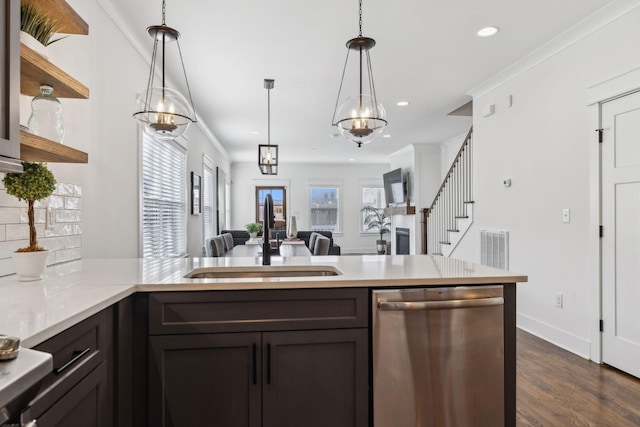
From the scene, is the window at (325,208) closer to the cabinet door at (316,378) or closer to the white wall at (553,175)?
the white wall at (553,175)

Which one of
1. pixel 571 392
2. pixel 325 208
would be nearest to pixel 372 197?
pixel 325 208

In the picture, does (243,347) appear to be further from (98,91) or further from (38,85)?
(98,91)

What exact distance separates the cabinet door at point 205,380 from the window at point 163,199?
7.04ft

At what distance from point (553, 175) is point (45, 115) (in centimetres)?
380

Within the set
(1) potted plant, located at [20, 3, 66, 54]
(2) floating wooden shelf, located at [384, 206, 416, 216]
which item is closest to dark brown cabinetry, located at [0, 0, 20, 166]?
(1) potted plant, located at [20, 3, 66, 54]

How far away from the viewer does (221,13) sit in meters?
2.83

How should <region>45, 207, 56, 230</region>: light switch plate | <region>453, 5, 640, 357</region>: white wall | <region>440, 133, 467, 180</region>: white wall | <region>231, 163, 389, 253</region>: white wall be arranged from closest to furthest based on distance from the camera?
<region>45, 207, 56, 230</region>: light switch plate
<region>453, 5, 640, 357</region>: white wall
<region>440, 133, 467, 180</region>: white wall
<region>231, 163, 389, 253</region>: white wall

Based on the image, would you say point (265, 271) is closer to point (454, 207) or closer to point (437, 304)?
point (437, 304)

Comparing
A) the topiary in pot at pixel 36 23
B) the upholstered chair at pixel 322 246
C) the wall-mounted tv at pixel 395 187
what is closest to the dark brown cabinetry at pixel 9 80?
the topiary in pot at pixel 36 23

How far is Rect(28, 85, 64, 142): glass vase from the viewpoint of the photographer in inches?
63.1

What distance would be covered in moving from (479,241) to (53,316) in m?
4.53

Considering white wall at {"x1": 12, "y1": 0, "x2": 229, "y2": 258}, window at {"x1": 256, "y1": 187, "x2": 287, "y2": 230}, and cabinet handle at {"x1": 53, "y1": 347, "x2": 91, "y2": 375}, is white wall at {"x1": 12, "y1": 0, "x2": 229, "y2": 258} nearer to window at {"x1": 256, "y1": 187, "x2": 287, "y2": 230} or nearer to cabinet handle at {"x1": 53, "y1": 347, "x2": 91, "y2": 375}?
cabinet handle at {"x1": 53, "y1": 347, "x2": 91, "y2": 375}

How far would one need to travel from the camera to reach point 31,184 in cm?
150

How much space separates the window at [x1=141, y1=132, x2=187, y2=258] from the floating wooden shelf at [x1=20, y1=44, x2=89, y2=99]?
1.72 meters
